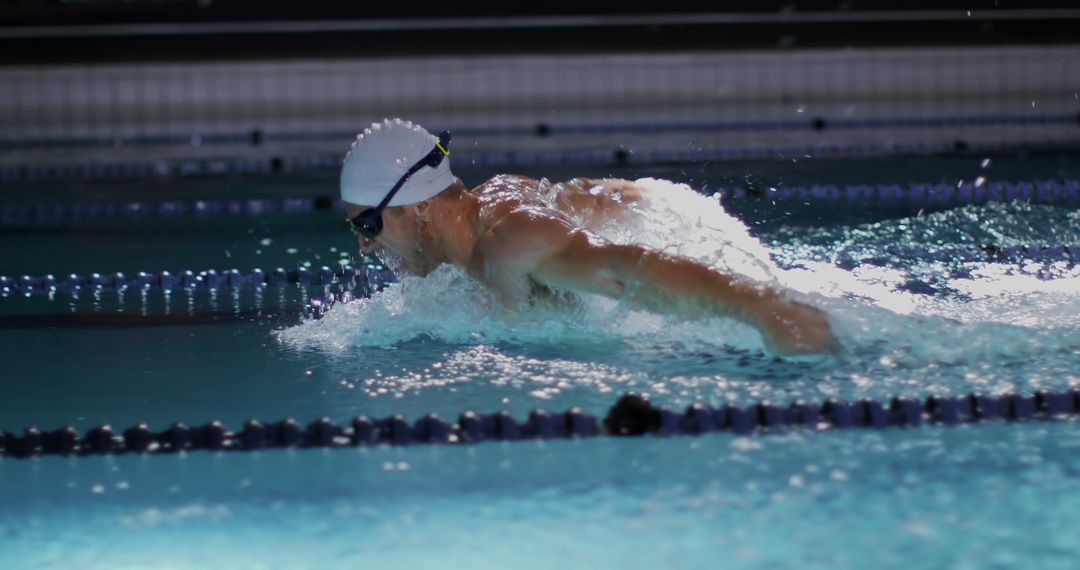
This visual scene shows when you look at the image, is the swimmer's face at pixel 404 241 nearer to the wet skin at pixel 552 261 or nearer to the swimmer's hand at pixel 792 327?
the wet skin at pixel 552 261

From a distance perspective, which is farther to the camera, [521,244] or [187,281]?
[187,281]

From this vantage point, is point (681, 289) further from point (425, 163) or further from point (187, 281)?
point (187, 281)

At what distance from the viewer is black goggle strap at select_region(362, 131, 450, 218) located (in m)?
2.78

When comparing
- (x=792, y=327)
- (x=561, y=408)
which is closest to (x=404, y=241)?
(x=561, y=408)

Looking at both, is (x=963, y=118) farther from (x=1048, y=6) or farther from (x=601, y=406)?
(x=601, y=406)

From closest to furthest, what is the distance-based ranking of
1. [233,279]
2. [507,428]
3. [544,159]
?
[507,428] < [233,279] < [544,159]

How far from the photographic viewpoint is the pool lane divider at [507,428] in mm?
2246

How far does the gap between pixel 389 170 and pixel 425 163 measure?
0.08m

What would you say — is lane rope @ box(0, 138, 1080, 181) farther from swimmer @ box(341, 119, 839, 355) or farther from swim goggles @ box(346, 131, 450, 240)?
swim goggles @ box(346, 131, 450, 240)

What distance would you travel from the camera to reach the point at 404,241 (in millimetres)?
2867

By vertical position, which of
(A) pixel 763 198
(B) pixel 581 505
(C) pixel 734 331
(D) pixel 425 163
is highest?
(D) pixel 425 163

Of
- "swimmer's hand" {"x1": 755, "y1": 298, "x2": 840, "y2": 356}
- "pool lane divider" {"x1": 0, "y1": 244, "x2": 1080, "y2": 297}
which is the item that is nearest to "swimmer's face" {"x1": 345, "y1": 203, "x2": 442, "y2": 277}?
"swimmer's hand" {"x1": 755, "y1": 298, "x2": 840, "y2": 356}

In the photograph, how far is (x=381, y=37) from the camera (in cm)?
1003

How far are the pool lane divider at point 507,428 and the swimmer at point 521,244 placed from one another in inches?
8.6
